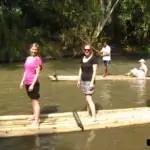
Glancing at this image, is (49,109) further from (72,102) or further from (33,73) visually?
(33,73)

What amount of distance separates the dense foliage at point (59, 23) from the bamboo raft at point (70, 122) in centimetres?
1505

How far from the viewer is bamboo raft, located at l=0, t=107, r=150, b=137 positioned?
28.2 feet

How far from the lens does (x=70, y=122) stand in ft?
29.8

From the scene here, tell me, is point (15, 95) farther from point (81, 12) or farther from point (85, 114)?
point (81, 12)

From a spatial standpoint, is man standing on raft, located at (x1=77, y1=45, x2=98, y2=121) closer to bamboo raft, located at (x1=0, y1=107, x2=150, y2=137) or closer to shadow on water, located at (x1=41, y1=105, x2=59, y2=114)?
bamboo raft, located at (x1=0, y1=107, x2=150, y2=137)

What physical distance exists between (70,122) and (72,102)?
3.34 meters

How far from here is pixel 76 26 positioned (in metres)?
27.2

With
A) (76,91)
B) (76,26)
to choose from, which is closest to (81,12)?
(76,26)

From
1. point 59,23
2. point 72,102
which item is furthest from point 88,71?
point 59,23

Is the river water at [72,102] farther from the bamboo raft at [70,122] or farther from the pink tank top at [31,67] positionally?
the pink tank top at [31,67]

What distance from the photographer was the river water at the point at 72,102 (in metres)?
8.21

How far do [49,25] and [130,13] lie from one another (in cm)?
568

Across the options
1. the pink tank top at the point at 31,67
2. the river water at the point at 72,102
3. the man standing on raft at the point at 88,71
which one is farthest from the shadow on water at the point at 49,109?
the pink tank top at the point at 31,67

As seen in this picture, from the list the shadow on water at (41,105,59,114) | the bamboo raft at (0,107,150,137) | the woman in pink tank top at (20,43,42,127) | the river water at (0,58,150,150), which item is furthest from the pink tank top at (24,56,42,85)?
the shadow on water at (41,105,59,114)
